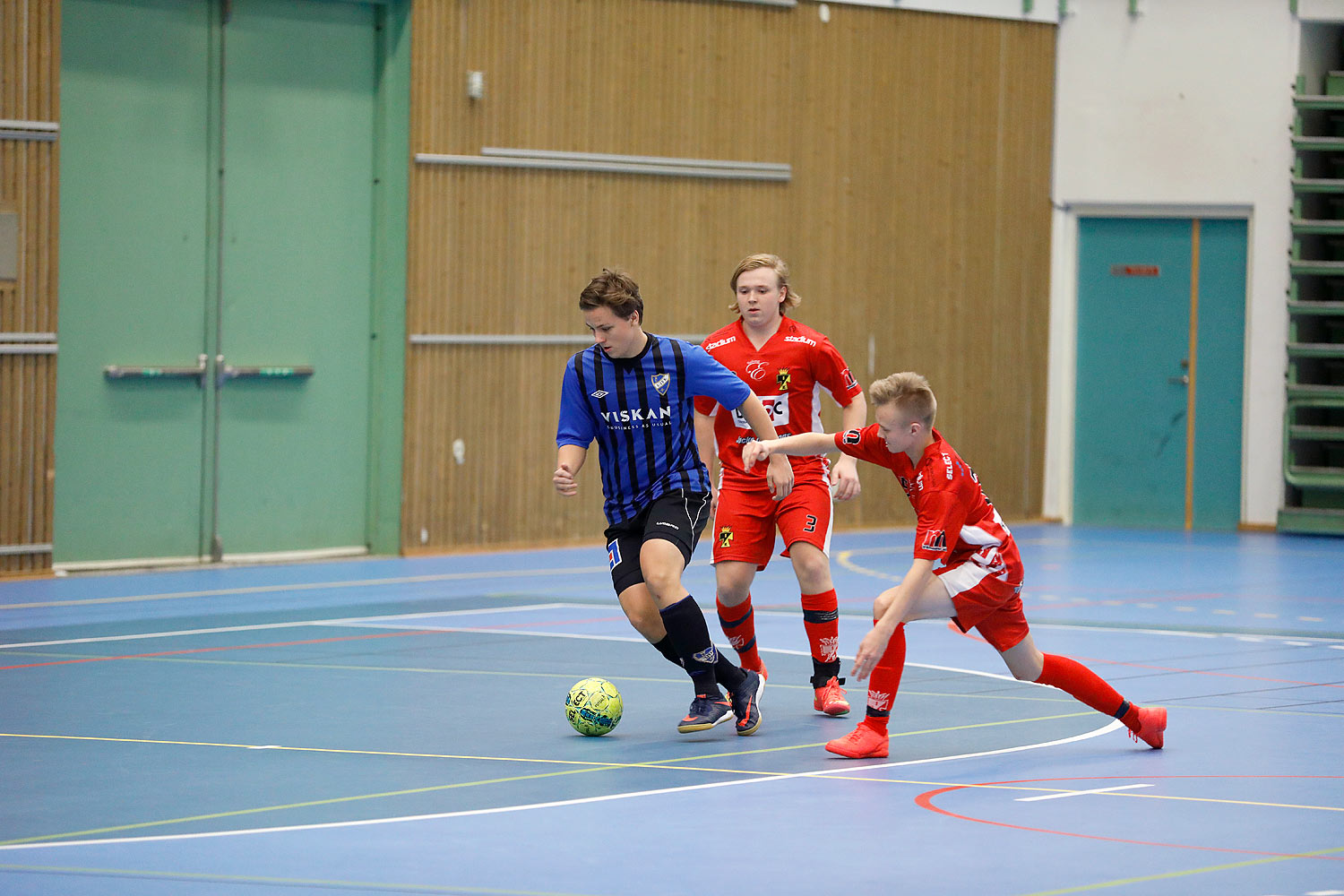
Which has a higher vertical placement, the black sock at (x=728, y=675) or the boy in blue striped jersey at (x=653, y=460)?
the boy in blue striped jersey at (x=653, y=460)

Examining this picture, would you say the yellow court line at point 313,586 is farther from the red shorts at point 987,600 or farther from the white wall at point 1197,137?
the white wall at point 1197,137

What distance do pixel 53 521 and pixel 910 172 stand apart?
8715mm

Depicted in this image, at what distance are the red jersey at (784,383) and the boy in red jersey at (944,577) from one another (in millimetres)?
1062

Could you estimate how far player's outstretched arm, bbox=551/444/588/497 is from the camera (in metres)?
6.88

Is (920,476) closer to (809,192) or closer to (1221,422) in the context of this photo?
(809,192)

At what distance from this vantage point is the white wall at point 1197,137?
17.5 m

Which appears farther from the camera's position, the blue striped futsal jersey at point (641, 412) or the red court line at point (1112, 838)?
the blue striped futsal jersey at point (641, 412)

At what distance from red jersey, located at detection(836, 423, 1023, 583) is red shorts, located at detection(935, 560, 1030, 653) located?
0.03 meters

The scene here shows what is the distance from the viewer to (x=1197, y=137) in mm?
17656

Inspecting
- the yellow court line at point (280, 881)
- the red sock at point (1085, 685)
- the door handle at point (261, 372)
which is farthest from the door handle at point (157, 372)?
the yellow court line at point (280, 881)

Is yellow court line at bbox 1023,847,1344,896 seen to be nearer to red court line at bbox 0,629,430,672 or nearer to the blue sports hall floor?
the blue sports hall floor

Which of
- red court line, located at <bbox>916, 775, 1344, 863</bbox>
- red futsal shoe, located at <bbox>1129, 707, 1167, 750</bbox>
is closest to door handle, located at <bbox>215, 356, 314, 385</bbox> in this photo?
red futsal shoe, located at <bbox>1129, 707, 1167, 750</bbox>

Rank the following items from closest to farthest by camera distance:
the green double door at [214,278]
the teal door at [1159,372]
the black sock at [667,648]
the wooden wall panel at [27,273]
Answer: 1. the black sock at [667,648]
2. the wooden wall panel at [27,273]
3. the green double door at [214,278]
4. the teal door at [1159,372]

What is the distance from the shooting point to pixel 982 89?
1770 centimetres
